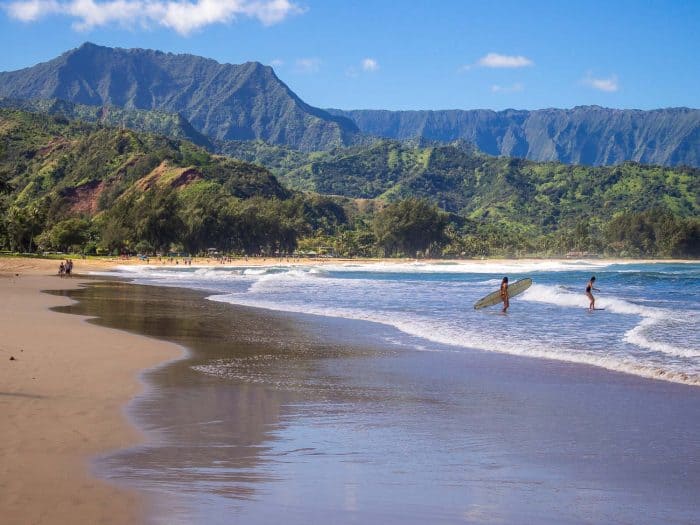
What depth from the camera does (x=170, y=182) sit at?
17488 centimetres

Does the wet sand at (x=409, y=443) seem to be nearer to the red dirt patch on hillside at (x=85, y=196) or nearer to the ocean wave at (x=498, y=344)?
the ocean wave at (x=498, y=344)

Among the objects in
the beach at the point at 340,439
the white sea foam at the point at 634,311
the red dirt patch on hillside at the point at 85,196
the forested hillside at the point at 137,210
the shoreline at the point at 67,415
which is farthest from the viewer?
the red dirt patch on hillside at the point at 85,196

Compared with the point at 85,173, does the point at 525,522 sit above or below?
below

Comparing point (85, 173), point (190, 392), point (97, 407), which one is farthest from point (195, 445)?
point (85, 173)

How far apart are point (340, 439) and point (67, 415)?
3.58 meters

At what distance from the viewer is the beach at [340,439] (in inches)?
259

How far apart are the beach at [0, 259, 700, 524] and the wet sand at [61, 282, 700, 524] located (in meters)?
0.03

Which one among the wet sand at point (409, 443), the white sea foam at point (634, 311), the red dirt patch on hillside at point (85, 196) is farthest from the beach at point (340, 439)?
the red dirt patch on hillside at point (85, 196)

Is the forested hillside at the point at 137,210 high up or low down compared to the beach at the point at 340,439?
up

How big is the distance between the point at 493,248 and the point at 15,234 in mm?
110602

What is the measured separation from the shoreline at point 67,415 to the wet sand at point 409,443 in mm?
306

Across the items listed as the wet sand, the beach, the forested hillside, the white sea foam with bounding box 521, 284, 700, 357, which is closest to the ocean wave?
the beach

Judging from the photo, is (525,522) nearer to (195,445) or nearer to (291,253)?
(195,445)

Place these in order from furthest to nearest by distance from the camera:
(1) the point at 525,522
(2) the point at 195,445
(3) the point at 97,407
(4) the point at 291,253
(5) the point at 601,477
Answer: (4) the point at 291,253, (3) the point at 97,407, (2) the point at 195,445, (5) the point at 601,477, (1) the point at 525,522
